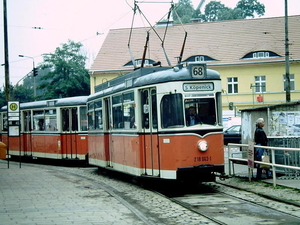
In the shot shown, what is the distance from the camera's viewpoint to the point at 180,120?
41.0 feet

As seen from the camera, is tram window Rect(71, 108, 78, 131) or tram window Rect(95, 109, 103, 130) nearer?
tram window Rect(95, 109, 103, 130)

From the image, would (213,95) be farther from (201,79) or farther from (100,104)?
(100,104)

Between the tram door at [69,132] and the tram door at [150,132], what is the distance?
10101 millimetres

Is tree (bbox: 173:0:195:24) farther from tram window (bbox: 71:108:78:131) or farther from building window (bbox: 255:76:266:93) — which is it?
tram window (bbox: 71:108:78:131)

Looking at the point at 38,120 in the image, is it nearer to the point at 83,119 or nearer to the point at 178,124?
the point at 83,119

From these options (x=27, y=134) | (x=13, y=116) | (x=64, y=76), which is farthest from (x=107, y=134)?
(x=64, y=76)

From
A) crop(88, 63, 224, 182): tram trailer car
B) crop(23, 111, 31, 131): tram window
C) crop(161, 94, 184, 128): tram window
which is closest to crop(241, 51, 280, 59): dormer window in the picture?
crop(23, 111, 31, 131): tram window

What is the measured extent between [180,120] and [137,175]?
2318 mm

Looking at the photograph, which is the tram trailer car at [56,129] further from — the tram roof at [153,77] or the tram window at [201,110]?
the tram window at [201,110]

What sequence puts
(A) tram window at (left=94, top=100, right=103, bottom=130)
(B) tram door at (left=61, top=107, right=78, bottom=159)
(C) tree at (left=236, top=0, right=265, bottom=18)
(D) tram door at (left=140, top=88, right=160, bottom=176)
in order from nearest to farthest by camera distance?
1. (D) tram door at (left=140, top=88, right=160, bottom=176)
2. (A) tram window at (left=94, top=100, right=103, bottom=130)
3. (B) tram door at (left=61, top=107, right=78, bottom=159)
4. (C) tree at (left=236, top=0, right=265, bottom=18)

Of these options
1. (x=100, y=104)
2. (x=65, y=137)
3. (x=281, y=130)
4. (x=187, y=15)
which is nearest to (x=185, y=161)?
(x=281, y=130)

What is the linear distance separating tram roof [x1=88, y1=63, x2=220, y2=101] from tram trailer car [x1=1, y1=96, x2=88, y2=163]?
6.46 meters

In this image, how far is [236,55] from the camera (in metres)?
50.0

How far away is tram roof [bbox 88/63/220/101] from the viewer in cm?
1268
